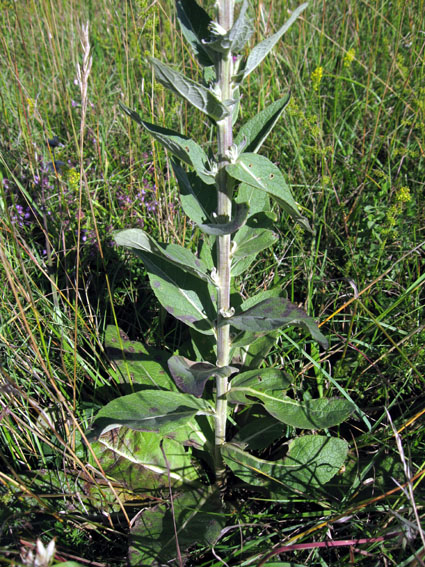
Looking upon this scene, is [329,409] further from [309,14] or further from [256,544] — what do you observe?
[309,14]

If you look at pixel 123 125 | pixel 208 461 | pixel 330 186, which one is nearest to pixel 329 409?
pixel 208 461

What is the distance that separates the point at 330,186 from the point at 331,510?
1.84 m

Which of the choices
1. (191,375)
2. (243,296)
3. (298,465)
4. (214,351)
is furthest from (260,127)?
(298,465)

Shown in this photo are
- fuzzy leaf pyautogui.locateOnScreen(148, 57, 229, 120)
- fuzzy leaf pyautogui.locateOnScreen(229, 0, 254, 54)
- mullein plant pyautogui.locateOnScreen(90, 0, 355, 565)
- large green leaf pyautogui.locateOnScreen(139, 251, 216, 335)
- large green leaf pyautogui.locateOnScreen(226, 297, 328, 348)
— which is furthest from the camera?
large green leaf pyautogui.locateOnScreen(139, 251, 216, 335)

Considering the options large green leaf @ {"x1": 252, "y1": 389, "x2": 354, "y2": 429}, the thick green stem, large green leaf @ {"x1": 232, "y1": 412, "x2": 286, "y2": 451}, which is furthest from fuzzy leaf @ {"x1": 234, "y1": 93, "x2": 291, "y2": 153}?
large green leaf @ {"x1": 232, "y1": 412, "x2": 286, "y2": 451}

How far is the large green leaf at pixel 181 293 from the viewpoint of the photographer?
1854 mm

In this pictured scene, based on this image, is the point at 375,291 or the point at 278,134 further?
the point at 278,134

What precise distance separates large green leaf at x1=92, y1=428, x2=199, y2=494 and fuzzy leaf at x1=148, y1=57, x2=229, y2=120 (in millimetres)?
1335

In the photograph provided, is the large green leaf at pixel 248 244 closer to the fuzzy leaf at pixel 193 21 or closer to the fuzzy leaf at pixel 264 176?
the fuzzy leaf at pixel 264 176

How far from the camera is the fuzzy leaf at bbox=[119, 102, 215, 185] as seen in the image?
1.40m

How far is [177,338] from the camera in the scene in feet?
8.21

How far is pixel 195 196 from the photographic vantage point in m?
1.73

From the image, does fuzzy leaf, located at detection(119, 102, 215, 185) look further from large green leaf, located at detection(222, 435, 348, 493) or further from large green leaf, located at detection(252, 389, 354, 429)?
large green leaf, located at detection(222, 435, 348, 493)

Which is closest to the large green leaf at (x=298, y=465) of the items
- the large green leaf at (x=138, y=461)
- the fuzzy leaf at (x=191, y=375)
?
Result: the large green leaf at (x=138, y=461)
